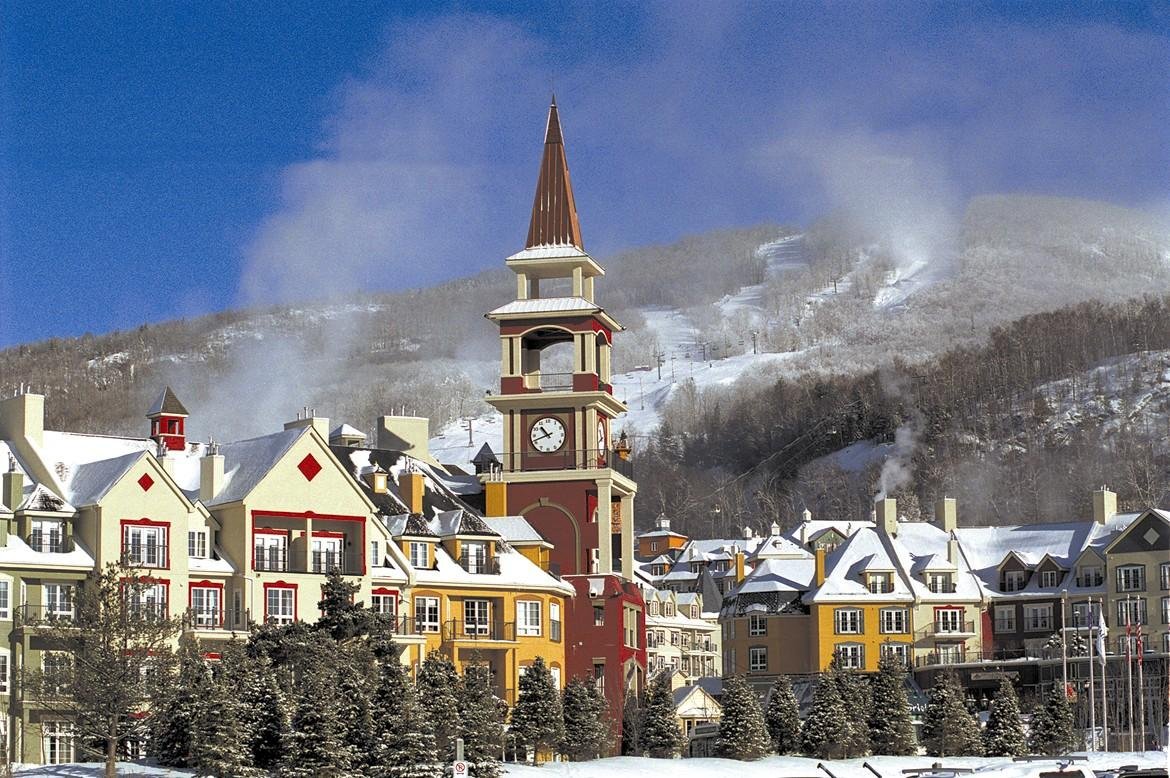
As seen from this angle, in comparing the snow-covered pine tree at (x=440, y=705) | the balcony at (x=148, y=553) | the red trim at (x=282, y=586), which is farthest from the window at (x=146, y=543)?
the snow-covered pine tree at (x=440, y=705)

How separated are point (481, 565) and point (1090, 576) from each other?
44730 millimetres

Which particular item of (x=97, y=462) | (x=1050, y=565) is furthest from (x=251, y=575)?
(x=1050, y=565)

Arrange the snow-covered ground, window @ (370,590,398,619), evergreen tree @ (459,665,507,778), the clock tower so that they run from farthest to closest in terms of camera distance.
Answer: the clock tower → window @ (370,590,398,619) → the snow-covered ground → evergreen tree @ (459,665,507,778)

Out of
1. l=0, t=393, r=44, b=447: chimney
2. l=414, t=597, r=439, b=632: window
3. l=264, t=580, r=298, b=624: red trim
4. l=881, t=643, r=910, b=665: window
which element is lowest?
l=881, t=643, r=910, b=665: window

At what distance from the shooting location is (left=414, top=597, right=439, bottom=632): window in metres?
83.2

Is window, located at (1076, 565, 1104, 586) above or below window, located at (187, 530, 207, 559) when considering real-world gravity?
below

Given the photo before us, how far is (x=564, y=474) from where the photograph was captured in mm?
95000

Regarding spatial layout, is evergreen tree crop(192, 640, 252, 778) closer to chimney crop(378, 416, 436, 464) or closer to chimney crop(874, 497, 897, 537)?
chimney crop(378, 416, 436, 464)

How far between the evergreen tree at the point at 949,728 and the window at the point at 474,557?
19.3m

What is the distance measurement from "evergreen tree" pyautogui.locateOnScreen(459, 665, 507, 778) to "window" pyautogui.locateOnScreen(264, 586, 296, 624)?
9097mm

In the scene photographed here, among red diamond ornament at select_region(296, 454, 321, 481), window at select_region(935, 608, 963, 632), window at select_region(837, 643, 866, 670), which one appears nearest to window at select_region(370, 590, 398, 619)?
red diamond ornament at select_region(296, 454, 321, 481)

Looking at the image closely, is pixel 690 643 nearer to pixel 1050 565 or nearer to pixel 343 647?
pixel 1050 565

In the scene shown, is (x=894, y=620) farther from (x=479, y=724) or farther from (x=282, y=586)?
(x=479, y=724)

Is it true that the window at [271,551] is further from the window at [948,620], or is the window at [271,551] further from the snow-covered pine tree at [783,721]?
the window at [948,620]
